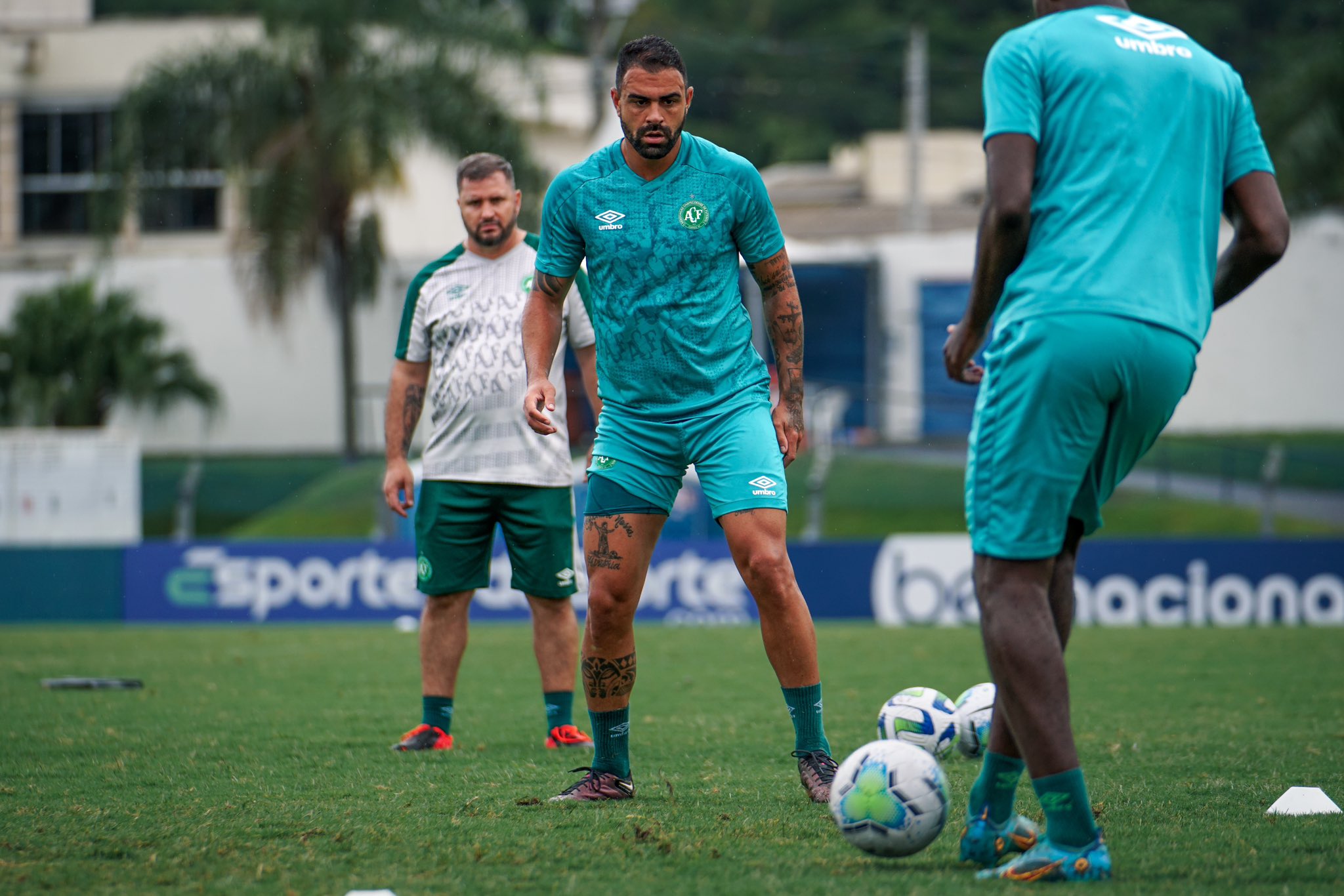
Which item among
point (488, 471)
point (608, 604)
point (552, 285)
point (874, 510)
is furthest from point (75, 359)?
point (608, 604)

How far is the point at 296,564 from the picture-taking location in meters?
15.5

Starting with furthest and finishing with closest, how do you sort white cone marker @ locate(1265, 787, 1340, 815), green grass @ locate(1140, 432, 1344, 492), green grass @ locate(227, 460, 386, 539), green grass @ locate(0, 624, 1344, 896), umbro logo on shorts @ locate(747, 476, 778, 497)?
green grass @ locate(227, 460, 386, 539) < green grass @ locate(1140, 432, 1344, 492) < umbro logo on shorts @ locate(747, 476, 778, 497) < white cone marker @ locate(1265, 787, 1340, 815) < green grass @ locate(0, 624, 1344, 896)

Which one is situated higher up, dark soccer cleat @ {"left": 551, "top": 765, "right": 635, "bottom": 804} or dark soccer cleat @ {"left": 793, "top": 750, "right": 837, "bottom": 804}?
dark soccer cleat @ {"left": 793, "top": 750, "right": 837, "bottom": 804}

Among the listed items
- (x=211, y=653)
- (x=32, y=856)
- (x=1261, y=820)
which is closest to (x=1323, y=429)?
(x=211, y=653)

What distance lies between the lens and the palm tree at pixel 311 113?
23.4m

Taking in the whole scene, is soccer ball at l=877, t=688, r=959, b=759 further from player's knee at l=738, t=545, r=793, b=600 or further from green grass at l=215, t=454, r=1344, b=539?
A: green grass at l=215, t=454, r=1344, b=539

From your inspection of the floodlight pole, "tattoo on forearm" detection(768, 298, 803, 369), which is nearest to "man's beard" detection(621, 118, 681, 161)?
"tattoo on forearm" detection(768, 298, 803, 369)

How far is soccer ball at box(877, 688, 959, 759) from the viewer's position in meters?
5.62

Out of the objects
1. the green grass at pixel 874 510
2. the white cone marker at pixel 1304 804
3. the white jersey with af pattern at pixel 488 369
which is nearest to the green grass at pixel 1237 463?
the green grass at pixel 874 510

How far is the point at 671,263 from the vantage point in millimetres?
4762

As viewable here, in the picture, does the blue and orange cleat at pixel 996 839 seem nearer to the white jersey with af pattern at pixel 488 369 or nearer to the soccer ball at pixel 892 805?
the soccer ball at pixel 892 805

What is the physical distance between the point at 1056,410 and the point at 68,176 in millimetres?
32109

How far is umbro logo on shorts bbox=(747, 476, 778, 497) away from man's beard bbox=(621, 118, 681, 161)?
104cm

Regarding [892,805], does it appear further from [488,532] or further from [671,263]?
[488,532]
